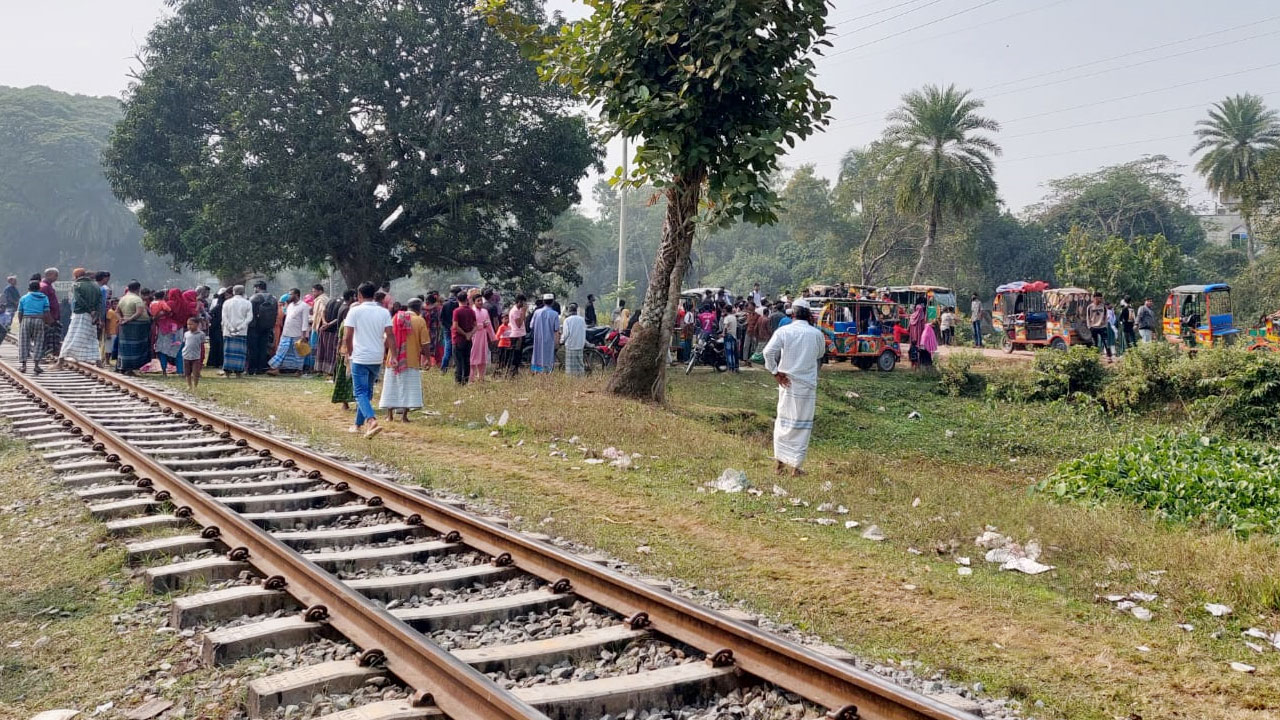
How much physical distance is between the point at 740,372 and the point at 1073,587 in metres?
15.3

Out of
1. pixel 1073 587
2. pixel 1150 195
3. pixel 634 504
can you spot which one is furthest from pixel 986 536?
pixel 1150 195

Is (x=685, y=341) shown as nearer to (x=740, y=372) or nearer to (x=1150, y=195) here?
(x=740, y=372)

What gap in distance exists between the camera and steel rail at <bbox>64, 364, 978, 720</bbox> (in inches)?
130

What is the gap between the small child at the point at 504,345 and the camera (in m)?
16.6

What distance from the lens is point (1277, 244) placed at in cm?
3419

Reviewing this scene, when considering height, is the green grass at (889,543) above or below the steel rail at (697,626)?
below

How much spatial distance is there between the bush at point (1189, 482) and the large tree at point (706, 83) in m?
4.89

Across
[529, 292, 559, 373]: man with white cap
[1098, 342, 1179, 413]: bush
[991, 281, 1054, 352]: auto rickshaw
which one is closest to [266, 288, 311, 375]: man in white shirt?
[529, 292, 559, 373]: man with white cap

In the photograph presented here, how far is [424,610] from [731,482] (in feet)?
14.1

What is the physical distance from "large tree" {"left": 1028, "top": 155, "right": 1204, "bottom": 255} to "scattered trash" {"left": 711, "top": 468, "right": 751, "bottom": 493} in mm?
48744

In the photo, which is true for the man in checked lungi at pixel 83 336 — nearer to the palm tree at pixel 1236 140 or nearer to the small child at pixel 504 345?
the small child at pixel 504 345

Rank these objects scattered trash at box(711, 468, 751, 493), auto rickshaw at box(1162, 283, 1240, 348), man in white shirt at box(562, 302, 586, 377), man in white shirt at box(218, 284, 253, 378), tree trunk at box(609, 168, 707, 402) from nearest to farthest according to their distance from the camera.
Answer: scattered trash at box(711, 468, 751, 493) < tree trunk at box(609, 168, 707, 402) < man in white shirt at box(218, 284, 253, 378) < man in white shirt at box(562, 302, 586, 377) < auto rickshaw at box(1162, 283, 1240, 348)

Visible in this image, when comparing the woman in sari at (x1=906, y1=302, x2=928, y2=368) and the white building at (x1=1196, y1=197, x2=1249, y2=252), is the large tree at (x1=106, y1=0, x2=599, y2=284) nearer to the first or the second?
the woman in sari at (x1=906, y1=302, x2=928, y2=368)

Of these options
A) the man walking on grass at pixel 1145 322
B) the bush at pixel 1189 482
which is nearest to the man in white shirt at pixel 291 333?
the bush at pixel 1189 482
